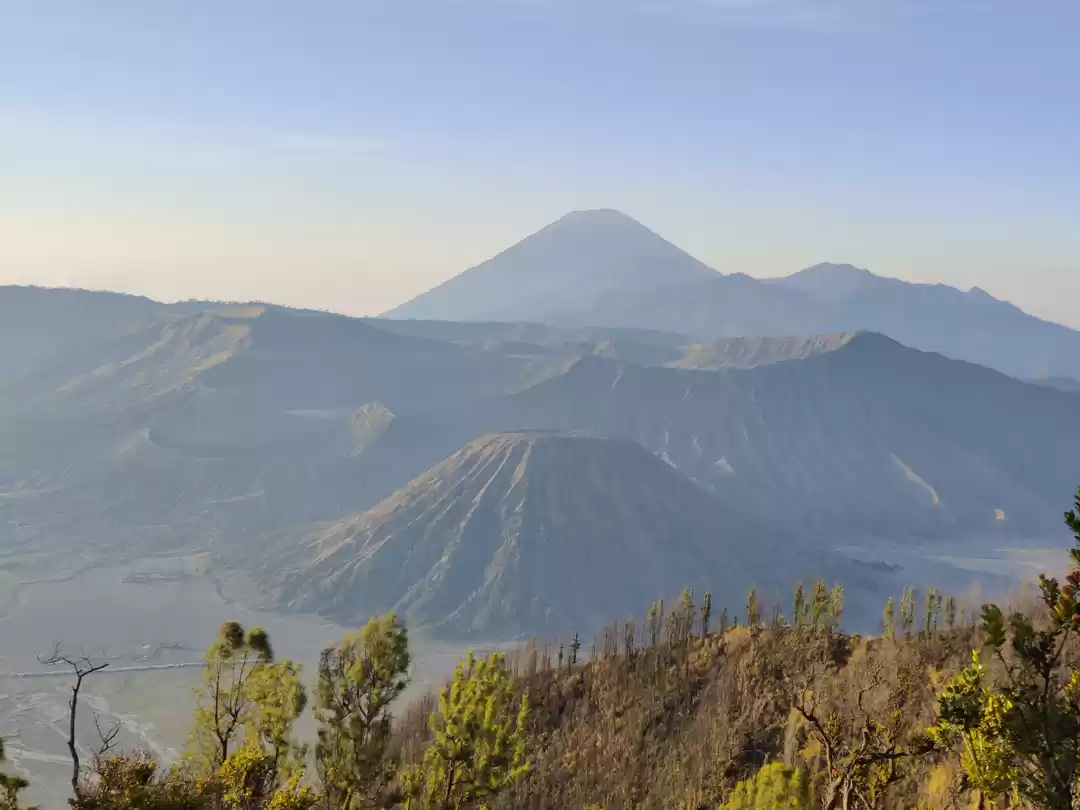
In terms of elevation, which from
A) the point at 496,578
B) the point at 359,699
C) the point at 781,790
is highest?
the point at 359,699

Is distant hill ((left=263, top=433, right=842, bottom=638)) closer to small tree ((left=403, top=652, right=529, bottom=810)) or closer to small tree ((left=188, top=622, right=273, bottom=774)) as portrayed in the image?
small tree ((left=188, top=622, right=273, bottom=774))

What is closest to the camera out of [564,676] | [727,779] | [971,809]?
[971,809]

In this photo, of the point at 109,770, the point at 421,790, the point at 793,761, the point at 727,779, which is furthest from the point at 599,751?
the point at 109,770

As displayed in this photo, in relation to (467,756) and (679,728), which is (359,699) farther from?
(679,728)

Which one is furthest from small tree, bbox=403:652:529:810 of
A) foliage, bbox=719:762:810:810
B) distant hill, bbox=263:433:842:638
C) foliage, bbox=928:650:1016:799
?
distant hill, bbox=263:433:842:638

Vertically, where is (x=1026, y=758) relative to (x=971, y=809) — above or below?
above

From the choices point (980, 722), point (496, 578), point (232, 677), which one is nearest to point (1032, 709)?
point (980, 722)

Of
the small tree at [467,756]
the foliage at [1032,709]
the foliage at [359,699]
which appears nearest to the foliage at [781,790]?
the small tree at [467,756]

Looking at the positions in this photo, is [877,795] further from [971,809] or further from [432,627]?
[432,627]
